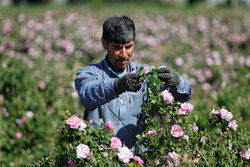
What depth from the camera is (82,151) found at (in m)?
1.89

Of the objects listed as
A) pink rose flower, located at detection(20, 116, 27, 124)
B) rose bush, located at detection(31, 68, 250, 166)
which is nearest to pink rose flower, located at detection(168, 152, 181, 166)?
rose bush, located at detection(31, 68, 250, 166)

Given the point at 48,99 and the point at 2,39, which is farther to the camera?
the point at 2,39

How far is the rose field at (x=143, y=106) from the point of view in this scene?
203 centimetres

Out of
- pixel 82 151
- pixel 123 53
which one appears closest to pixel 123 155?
pixel 82 151

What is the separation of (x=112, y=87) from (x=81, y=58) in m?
5.58

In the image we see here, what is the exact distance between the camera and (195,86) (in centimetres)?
560

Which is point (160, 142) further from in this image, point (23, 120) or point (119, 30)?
point (23, 120)

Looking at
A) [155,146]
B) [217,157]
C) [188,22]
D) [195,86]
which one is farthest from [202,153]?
[188,22]

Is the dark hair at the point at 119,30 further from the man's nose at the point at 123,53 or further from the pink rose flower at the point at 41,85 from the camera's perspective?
the pink rose flower at the point at 41,85

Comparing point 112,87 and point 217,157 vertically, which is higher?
point 112,87

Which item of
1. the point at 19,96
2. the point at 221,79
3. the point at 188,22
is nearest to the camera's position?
the point at 19,96

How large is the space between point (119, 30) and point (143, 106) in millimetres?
529

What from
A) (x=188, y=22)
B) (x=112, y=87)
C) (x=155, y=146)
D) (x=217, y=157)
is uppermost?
(x=112, y=87)

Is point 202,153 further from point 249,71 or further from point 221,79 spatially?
point 249,71
